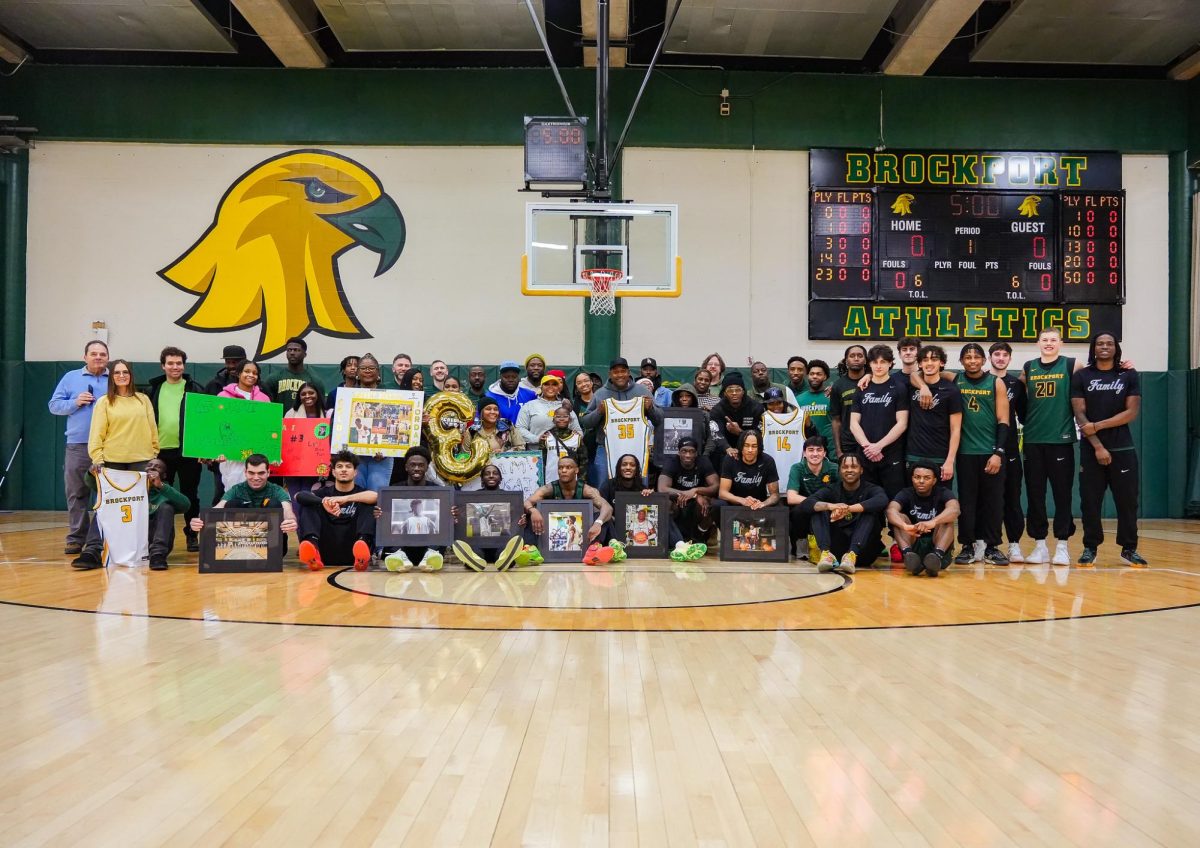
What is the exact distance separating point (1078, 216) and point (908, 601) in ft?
32.2

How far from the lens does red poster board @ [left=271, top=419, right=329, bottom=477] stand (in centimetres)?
877

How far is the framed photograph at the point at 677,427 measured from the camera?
9414 mm

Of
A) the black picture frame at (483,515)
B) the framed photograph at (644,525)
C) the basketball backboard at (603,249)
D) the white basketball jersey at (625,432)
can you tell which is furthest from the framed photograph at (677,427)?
the basketball backboard at (603,249)

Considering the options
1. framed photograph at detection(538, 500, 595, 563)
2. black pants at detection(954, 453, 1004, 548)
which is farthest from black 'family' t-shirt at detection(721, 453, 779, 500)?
black pants at detection(954, 453, 1004, 548)

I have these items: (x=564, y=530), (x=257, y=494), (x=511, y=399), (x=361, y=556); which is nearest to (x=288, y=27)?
(x=511, y=399)

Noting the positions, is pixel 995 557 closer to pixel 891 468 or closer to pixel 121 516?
pixel 891 468

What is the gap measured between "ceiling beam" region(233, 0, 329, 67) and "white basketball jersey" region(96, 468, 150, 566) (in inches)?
281

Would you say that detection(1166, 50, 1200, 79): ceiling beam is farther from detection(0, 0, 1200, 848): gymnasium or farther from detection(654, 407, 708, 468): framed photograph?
detection(654, 407, 708, 468): framed photograph

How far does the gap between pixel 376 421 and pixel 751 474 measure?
3680 millimetres

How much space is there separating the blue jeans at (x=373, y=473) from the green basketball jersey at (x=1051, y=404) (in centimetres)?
614

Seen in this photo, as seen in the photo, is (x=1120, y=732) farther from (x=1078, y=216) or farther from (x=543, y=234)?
(x=1078, y=216)

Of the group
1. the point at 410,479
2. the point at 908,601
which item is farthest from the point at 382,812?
the point at 410,479

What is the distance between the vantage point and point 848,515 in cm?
820

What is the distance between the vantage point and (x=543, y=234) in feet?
35.9
